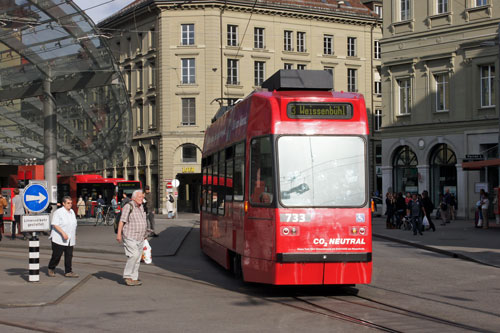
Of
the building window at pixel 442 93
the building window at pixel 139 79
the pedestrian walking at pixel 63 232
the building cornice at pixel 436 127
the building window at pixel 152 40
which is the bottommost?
the pedestrian walking at pixel 63 232

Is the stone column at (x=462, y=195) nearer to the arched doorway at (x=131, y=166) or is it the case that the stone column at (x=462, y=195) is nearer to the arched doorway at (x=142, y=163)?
the arched doorway at (x=142, y=163)

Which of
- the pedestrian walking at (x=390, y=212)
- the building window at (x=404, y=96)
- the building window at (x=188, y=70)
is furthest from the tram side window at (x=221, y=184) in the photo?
the building window at (x=188, y=70)

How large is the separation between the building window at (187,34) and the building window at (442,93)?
2378cm

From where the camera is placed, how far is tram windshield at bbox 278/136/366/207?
1159 cm

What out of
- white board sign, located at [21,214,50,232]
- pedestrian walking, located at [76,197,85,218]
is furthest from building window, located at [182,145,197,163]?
white board sign, located at [21,214,50,232]

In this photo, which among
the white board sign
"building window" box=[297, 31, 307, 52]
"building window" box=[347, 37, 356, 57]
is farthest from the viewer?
"building window" box=[347, 37, 356, 57]

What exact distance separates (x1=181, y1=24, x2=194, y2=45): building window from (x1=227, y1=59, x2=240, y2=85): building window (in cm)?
332

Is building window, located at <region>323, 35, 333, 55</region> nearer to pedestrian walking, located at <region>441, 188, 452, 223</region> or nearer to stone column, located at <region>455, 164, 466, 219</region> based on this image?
stone column, located at <region>455, 164, 466, 219</region>

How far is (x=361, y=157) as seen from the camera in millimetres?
11906

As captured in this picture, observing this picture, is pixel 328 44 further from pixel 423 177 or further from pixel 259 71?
pixel 423 177

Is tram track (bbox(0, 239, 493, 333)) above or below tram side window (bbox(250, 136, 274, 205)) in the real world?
below

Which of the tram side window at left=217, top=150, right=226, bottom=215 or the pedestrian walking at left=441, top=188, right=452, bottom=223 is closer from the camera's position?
the tram side window at left=217, top=150, right=226, bottom=215

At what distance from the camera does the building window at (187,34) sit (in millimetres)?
59719

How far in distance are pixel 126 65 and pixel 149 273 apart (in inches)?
1986
